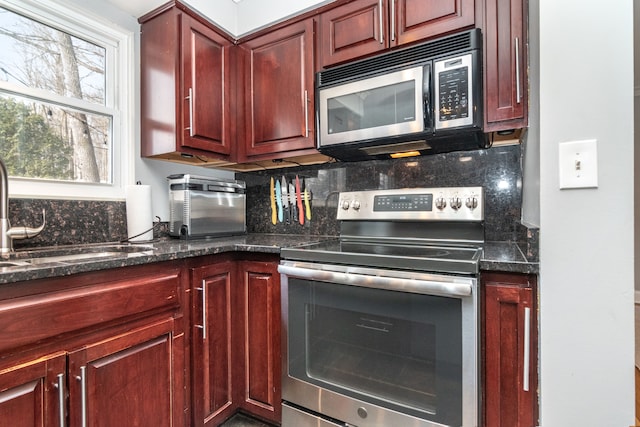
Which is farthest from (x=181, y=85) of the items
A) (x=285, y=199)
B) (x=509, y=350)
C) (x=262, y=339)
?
(x=509, y=350)

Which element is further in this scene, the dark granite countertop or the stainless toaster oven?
the stainless toaster oven

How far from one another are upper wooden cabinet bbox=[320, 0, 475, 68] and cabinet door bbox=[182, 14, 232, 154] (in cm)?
64

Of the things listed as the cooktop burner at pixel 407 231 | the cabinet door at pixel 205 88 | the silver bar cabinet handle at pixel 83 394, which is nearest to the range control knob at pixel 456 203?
the cooktop burner at pixel 407 231

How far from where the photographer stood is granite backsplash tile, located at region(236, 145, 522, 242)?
1538 millimetres

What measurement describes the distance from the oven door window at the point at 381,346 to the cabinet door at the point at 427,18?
3.79 feet

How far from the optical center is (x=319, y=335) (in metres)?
1.39

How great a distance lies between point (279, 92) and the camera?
1.86 m

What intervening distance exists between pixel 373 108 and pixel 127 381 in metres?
1.52

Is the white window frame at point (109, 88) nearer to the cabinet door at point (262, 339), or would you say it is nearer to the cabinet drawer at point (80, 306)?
the cabinet drawer at point (80, 306)

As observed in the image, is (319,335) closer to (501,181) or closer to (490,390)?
(490,390)

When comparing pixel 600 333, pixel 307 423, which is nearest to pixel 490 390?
pixel 600 333

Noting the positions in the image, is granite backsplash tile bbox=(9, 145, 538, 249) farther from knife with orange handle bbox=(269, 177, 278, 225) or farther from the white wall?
the white wall

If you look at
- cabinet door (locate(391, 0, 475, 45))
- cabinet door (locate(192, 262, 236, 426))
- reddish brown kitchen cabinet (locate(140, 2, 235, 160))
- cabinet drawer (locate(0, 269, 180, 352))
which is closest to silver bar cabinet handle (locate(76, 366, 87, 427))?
cabinet drawer (locate(0, 269, 180, 352))

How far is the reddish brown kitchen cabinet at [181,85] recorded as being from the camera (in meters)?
1.70
